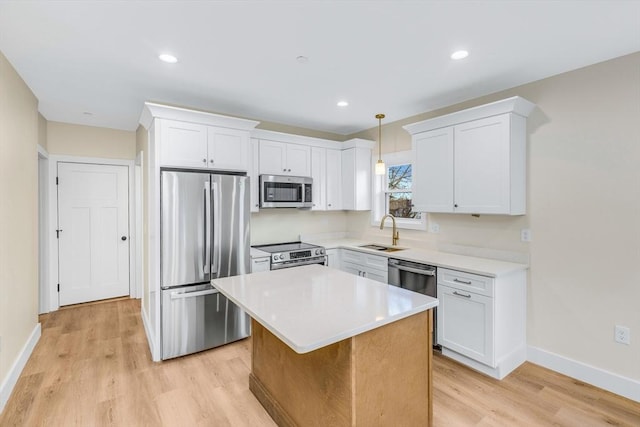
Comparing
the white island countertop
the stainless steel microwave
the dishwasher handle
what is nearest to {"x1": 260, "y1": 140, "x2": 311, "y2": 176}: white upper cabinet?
the stainless steel microwave

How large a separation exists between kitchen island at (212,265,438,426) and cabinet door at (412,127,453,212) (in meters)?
1.63

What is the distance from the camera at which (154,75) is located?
271 cm

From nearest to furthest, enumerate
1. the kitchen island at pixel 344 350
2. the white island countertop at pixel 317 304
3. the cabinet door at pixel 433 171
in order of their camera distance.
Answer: the white island countertop at pixel 317 304
the kitchen island at pixel 344 350
the cabinet door at pixel 433 171

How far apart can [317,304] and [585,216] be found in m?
2.43

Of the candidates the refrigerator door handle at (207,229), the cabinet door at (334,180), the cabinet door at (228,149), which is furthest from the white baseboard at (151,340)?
the cabinet door at (334,180)

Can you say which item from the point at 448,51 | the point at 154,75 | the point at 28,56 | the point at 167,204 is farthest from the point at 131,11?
the point at 448,51

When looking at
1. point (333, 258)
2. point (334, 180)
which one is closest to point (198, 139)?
point (334, 180)

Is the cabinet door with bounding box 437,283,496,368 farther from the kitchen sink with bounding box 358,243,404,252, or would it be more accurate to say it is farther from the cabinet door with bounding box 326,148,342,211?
the cabinet door with bounding box 326,148,342,211

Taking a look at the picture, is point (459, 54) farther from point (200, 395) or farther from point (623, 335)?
point (200, 395)

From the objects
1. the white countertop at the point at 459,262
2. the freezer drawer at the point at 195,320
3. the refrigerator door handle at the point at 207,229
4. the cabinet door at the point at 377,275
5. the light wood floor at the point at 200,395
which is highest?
the refrigerator door handle at the point at 207,229

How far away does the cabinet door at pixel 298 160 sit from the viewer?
4145 mm

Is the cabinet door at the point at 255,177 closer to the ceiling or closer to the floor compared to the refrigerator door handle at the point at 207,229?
closer to the ceiling

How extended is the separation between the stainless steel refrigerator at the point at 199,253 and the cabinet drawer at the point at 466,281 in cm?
204

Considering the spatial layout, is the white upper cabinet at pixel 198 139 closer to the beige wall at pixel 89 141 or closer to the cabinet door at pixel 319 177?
the cabinet door at pixel 319 177
